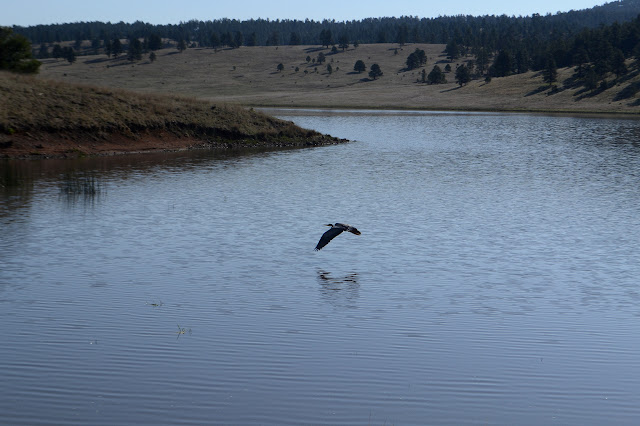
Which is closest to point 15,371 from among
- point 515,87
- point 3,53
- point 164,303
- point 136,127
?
point 164,303

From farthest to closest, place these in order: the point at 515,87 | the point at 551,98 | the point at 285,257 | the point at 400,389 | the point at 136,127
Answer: the point at 515,87 → the point at 551,98 → the point at 136,127 → the point at 285,257 → the point at 400,389

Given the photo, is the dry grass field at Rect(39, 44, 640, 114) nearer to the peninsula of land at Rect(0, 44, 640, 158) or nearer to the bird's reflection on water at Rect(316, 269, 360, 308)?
the peninsula of land at Rect(0, 44, 640, 158)

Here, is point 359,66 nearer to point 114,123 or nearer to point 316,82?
point 316,82

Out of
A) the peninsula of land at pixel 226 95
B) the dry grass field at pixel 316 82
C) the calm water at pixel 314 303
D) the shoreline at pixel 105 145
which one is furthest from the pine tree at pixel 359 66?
the calm water at pixel 314 303

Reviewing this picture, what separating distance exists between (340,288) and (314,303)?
140 cm

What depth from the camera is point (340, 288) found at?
650 inches

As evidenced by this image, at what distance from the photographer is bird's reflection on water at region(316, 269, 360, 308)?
15.4 m

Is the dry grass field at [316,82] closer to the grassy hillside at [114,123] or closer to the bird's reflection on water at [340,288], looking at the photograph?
the grassy hillside at [114,123]

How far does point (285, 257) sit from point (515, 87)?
10218cm

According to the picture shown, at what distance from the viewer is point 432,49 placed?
179375 millimetres

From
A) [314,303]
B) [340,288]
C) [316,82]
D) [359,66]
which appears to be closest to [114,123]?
[340,288]

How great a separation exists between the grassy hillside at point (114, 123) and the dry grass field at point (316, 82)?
32.4 metres

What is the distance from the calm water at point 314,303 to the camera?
33.1 feet

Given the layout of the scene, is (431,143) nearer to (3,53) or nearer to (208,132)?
(208,132)
